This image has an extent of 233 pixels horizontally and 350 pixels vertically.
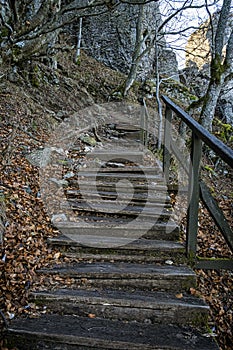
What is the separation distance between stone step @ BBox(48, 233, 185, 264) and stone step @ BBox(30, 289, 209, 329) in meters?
0.50

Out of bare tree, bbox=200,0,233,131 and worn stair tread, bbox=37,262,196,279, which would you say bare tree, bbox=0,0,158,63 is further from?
bare tree, bbox=200,0,233,131

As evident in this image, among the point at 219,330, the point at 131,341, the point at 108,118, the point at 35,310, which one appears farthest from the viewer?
the point at 108,118

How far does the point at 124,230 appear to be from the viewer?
2932 millimetres

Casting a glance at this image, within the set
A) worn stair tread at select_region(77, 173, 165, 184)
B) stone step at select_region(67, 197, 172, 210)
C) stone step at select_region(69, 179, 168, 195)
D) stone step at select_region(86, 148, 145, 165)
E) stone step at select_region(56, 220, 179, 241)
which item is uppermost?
stone step at select_region(86, 148, 145, 165)

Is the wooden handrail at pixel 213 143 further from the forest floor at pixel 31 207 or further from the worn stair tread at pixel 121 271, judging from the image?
the forest floor at pixel 31 207

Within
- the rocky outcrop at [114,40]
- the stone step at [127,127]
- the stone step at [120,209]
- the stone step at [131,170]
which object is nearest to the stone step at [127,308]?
the stone step at [120,209]

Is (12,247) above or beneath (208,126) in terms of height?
beneath

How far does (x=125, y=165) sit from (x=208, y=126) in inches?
112

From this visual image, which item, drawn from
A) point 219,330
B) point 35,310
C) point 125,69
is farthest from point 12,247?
point 125,69

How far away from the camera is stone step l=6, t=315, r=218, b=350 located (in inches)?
73.9

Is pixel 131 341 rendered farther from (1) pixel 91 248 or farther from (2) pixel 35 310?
(1) pixel 91 248

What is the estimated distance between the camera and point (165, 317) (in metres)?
2.14

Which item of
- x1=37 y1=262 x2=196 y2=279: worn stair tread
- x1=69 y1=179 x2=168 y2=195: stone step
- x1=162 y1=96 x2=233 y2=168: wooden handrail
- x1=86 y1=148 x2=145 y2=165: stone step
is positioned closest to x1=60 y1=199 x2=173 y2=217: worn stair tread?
x1=69 y1=179 x2=168 y2=195: stone step

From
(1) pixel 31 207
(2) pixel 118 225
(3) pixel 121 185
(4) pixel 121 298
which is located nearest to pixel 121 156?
(3) pixel 121 185
